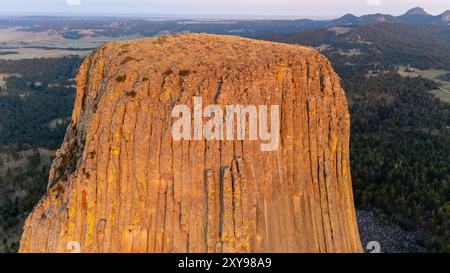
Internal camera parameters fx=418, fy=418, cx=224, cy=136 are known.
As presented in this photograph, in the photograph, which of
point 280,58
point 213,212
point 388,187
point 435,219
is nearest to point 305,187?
point 213,212

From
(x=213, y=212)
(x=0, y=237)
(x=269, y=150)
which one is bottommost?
(x=0, y=237)

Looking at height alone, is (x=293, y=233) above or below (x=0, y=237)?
above

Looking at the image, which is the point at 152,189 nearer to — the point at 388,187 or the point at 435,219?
the point at 435,219
